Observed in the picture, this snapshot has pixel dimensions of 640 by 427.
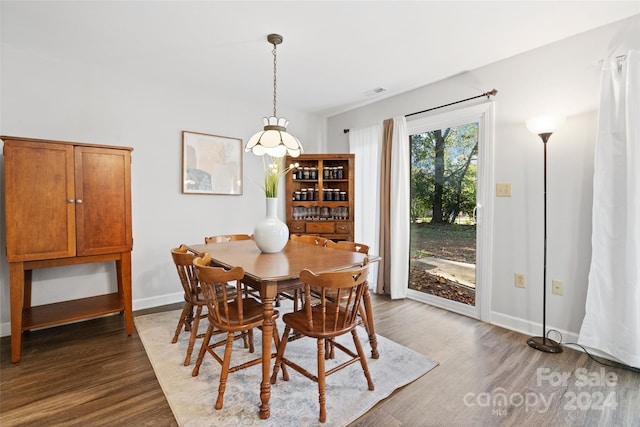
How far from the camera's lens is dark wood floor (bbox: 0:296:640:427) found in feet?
5.65

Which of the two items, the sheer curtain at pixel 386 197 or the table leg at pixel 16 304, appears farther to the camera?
the sheer curtain at pixel 386 197

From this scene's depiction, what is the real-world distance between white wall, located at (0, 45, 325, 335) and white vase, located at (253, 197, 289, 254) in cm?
161

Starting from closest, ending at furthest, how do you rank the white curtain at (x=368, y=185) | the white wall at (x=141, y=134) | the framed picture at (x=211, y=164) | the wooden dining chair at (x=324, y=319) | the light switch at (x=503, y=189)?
the wooden dining chair at (x=324, y=319)
the white wall at (x=141, y=134)
the light switch at (x=503, y=189)
the framed picture at (x=211, y=164)
the white curtain at (x=368, y=185)

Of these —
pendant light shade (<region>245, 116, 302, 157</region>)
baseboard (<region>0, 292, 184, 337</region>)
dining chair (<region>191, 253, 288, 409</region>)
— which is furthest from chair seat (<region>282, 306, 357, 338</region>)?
baseboard (<region>0, 292, 184, 337</region>)

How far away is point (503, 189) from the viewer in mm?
2949

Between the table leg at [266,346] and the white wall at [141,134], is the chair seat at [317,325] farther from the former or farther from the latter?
the white wall at [141,134]

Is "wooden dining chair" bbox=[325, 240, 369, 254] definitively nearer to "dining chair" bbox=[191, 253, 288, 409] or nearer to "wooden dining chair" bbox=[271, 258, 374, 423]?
"wooden dining chair" bbox=[271, 258, 374, 423]

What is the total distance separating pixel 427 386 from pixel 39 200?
309 centimetres

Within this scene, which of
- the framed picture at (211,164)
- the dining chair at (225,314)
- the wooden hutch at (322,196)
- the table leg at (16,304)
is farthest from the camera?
the wooden hutch at (322,196)

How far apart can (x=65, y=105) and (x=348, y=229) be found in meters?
3.27

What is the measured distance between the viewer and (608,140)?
2.27 meters

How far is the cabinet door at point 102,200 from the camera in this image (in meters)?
2.56

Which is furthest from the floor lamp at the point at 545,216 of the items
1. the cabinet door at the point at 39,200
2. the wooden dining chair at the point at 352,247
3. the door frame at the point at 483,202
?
the cabinet door at the point at 39,200

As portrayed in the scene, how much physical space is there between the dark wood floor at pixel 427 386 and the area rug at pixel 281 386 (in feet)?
0.23
